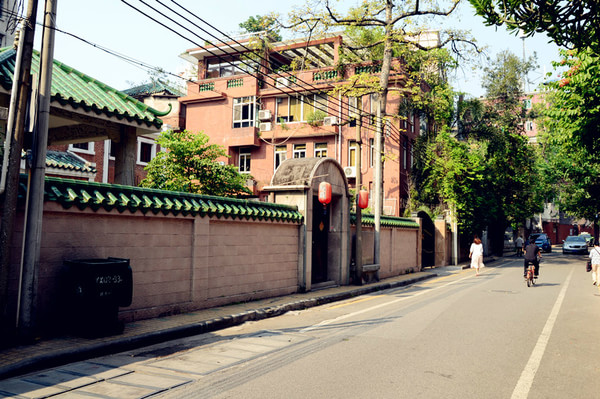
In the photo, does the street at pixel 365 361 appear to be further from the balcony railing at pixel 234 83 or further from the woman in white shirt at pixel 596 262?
the balcony railing at pixel 234 83

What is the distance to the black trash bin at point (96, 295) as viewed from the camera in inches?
278

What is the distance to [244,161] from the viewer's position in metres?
34.7

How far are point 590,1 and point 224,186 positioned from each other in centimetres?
1514

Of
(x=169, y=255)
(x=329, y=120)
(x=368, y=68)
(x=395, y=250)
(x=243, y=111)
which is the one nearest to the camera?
(x=169, y=255)

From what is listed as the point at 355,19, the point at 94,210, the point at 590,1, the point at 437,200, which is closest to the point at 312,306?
the point at 94,210

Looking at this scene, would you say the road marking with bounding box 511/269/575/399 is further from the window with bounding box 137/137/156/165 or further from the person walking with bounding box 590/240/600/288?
the window with bounding box 137/137/156/165

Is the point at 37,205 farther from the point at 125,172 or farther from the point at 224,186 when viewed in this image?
the point at 224,186

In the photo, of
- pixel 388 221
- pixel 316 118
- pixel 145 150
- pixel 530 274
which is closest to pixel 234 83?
pixel 316 118

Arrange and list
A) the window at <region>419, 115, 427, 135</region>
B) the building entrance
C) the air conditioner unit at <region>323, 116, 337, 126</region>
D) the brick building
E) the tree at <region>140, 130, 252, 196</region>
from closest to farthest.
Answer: the building entrance → the tree at <region>140, 130, 252, 196</region> → the brick building → the air conditioner unit at <region>323, 116, 337, 126</region> → the window at <region>419, 115, 427, 135</region>

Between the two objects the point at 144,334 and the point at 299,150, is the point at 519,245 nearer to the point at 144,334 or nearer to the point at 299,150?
the point at 299,150

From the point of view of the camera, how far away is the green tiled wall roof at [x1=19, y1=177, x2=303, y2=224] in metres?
7.54

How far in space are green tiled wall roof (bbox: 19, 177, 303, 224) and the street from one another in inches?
102

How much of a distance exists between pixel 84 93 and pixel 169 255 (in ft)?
11.4

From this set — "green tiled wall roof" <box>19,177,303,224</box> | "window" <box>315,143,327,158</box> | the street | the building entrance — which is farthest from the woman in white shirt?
"window" <box>315,143,327,158</box>
